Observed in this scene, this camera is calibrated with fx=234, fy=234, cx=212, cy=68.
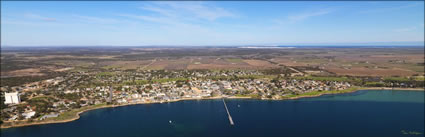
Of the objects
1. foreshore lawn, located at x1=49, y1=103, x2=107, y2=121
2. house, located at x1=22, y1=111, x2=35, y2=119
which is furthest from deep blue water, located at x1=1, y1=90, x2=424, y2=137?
house, located at x1=22, y1=111, x2=35, y2=119

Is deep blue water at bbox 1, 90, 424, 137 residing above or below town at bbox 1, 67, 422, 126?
below

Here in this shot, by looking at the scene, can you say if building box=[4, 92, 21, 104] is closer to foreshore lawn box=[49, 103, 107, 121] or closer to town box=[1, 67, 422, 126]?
town box=[1, 67, 422, 126]

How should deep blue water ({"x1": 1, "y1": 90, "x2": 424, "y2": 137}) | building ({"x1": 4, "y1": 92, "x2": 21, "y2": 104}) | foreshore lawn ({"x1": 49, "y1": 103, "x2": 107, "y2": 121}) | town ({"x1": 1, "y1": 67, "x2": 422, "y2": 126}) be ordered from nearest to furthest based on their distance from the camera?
deep blue water ({"x1": 1, "y1": 90, "x2": 424, "y2": 137})
foreshore lawn ({"x1": 49, "y1": 103, "x2": 107, "y2": 121})
town ({"x1": 1, "y1": 67, "x2": 422, "y2": 126})
building ({"x1": 4, "y1": 92, "x2": 21, "y2": 104})

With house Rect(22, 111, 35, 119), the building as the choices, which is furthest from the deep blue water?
the building

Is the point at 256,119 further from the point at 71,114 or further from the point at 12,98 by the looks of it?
the point at 12,98

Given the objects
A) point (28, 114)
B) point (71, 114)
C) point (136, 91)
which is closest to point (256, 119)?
point (136, 91)

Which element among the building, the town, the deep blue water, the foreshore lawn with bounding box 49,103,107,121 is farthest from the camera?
the building

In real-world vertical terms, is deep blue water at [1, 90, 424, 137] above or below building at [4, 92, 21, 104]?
below

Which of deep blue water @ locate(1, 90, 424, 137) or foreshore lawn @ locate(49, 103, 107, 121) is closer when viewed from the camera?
deep blue water @ locate(1, 90, 424, 137)

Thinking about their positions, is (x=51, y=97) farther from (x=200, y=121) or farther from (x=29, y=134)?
(x=200, y=121)

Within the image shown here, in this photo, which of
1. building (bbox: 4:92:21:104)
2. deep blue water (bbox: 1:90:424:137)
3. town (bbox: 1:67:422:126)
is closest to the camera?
deep blue water (bbox: 1:90:424:137)
